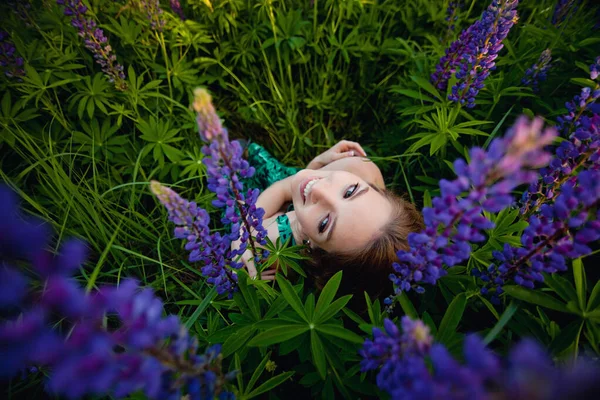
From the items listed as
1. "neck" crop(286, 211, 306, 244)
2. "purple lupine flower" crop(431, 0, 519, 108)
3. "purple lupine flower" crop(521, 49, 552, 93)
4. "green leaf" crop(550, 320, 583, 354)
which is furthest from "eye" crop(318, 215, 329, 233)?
"purple lupine flower" crop(521, 49, 552, 93)

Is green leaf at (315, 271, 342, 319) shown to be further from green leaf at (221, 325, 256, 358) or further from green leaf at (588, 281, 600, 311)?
green leaf at (588, 281, 600, 311)

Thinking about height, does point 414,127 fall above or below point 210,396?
below

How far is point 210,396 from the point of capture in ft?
2.82

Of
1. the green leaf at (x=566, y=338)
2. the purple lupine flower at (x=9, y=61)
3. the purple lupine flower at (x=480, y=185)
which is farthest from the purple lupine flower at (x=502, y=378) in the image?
the purple lupine flower at (x=9, y=61)

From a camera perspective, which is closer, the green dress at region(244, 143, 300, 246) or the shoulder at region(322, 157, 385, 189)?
the shoulder at region(322, 157, 385, 189)

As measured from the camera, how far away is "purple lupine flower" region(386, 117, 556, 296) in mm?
646

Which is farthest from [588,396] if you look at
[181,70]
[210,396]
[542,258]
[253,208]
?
[181,70]

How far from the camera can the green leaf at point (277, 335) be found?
1.22 metres

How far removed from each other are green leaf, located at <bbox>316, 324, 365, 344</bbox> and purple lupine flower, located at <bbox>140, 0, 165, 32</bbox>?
8.65 feet

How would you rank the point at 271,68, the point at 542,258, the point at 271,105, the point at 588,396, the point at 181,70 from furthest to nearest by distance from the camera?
the point at 271,105 → the point at 271,68 → the point at 181,70 → the point at 542,258 → the point at 588,396

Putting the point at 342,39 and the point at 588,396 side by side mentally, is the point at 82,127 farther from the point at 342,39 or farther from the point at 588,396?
the point at 588,396

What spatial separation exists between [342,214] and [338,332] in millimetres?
684

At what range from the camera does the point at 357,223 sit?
182cm

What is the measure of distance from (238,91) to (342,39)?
118cm
